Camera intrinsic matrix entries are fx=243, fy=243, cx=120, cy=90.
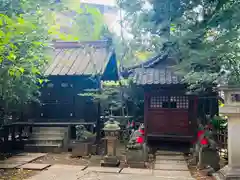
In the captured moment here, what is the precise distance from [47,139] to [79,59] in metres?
4.51

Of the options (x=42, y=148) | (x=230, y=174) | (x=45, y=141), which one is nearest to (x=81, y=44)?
(x=45, y=141)

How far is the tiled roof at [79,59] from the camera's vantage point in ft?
38.4

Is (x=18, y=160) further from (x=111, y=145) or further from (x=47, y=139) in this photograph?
(x=111, y=145)

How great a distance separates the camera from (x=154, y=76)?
10.6 metres

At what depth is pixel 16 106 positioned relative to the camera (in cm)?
1149

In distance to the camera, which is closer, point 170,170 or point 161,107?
point 170,170

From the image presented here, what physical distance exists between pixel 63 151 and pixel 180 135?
5.13 meters

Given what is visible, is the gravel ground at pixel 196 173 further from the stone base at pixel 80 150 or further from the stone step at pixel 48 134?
the stone step at pixel 48 134

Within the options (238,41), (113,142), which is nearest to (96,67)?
(113,142)

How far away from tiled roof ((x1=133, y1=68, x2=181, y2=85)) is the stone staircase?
414cm

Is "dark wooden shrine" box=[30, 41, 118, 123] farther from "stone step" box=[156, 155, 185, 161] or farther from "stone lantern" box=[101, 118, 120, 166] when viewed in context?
"stone step" box=[156, 155, 185, 161]

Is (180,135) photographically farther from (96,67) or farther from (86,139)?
(96,67)

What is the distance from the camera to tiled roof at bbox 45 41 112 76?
1170cm

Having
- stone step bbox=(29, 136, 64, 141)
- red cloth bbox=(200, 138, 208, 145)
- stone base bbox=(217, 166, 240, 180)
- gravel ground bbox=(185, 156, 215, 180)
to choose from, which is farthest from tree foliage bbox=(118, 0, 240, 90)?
stone step bbox=(29, 136, 64, 141)
